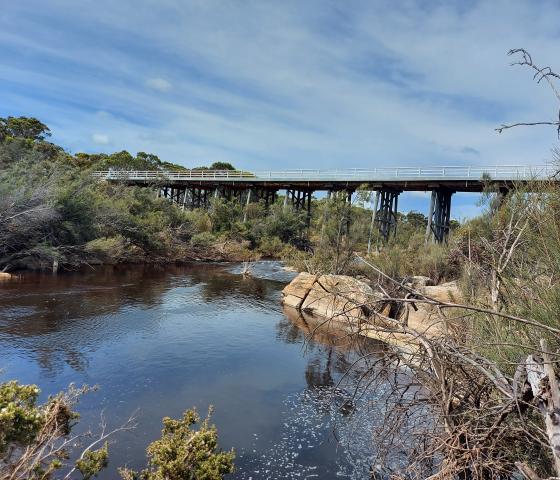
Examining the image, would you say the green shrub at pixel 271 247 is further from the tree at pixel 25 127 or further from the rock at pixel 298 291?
the tree at pixel 25 127

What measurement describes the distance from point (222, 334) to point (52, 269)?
11.6 m

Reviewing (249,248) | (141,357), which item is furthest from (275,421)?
Result: (249,248)

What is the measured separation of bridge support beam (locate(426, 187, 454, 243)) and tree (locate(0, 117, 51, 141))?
45.6m

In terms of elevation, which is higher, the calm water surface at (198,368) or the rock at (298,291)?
Result: the rock at (298,291)

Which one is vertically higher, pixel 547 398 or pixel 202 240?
pixel 547 398

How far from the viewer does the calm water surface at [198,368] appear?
680 cm

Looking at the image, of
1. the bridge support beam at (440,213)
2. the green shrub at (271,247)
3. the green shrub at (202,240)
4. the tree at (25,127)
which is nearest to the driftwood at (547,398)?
the bridge support beam at (440,213)

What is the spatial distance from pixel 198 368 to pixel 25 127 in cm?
5433

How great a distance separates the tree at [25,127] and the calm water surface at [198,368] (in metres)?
43.1

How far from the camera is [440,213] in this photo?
31188 millimetres

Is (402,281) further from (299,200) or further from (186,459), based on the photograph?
(299,200)

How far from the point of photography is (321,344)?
41.9ft

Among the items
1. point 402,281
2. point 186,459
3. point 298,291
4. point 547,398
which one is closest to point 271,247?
point 298,291

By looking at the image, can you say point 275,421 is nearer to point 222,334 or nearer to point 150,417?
point 150,417
